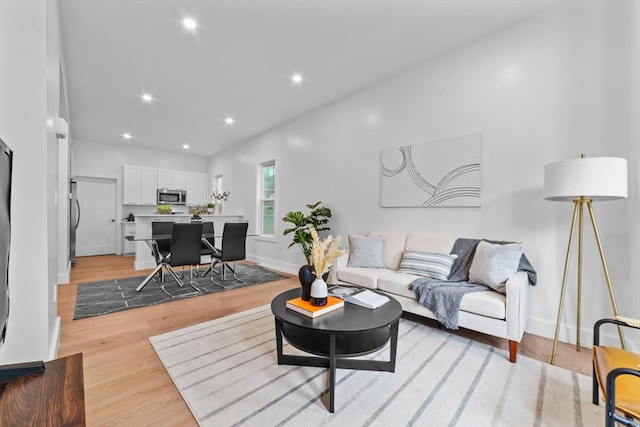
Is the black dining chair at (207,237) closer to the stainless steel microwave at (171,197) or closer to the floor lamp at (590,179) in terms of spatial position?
the stainless steel microwave at (171,197)

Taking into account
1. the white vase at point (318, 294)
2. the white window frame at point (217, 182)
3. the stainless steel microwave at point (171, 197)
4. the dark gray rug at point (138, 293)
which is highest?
the white window frame at point (217, 182)

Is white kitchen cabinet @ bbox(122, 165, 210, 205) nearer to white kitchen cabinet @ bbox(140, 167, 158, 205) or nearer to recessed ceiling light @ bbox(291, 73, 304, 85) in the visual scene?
white kitchen cabinet @ bbox(140, 167, 158, 205)

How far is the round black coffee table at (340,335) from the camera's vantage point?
62.9 inches

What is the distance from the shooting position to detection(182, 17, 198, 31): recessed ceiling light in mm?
2676

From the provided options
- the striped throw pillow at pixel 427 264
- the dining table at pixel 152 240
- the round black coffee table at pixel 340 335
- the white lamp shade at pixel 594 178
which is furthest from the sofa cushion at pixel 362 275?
the dining table at pixel 152 240

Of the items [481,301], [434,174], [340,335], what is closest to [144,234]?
[340,335]

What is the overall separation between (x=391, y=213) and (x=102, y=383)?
3.16 m

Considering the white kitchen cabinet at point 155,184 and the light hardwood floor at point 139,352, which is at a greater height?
the white kitchen cabinet at point 155,184

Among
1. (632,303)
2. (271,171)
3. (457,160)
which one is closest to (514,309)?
(632,303)

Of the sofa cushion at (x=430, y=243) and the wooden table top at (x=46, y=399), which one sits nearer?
the wooden table top at (x=46, y=399)

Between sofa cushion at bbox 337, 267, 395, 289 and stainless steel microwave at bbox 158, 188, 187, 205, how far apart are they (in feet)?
20.4

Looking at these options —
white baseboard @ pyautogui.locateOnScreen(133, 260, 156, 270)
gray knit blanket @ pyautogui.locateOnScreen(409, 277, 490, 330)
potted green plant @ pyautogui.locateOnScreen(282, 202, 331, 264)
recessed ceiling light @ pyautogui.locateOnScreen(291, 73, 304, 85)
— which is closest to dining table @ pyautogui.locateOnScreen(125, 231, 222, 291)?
white baseboard @ pyautogui.locateOnScreen(133, 260, 156, 270)

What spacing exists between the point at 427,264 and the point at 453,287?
1.46 ft

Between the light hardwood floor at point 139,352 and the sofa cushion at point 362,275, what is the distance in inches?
25.5
